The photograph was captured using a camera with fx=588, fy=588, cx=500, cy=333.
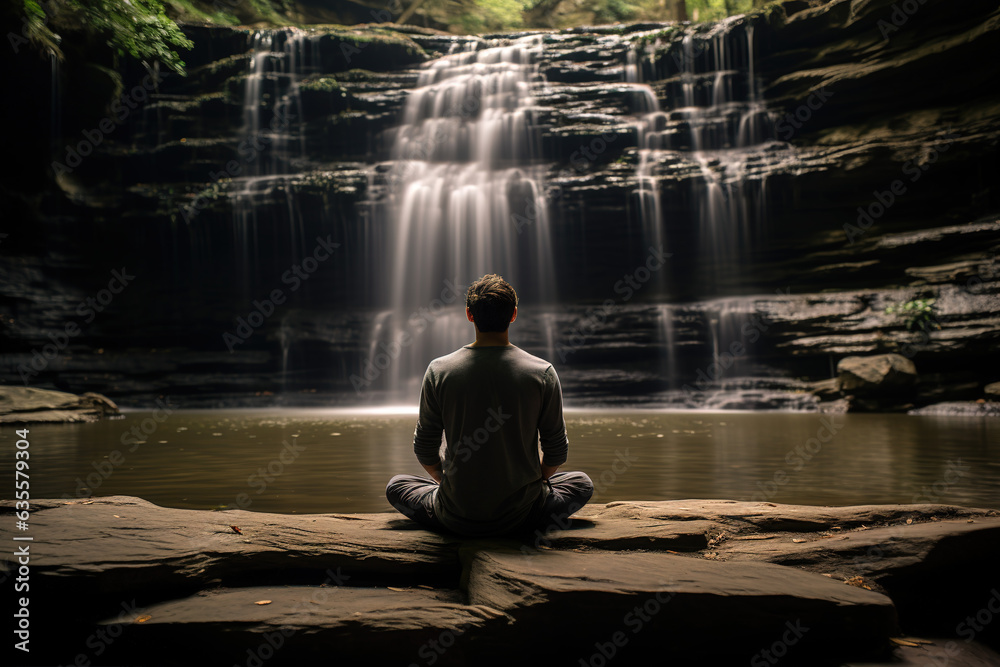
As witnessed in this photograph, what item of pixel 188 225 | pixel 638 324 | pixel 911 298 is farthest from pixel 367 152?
pixel 911 298

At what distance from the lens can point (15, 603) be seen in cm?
215

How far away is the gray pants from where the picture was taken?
2826 mm

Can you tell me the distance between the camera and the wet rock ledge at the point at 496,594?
2.04 metres

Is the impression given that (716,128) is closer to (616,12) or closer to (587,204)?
(587,204)

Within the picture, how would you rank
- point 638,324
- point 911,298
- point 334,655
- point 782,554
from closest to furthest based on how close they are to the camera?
point 334,655 → point 782,554 → point 911,298 → point 638,324

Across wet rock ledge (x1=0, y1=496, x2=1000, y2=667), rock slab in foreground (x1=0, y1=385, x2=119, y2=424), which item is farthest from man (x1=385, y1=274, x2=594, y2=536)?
rock slab in foreground (x1=0, y1=385, x2=119, y2=424)

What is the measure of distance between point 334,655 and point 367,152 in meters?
21.4

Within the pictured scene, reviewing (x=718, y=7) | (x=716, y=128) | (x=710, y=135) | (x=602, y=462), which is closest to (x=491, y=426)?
(x=602, y=462)

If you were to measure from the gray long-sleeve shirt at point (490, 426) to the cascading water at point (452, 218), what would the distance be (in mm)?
16402

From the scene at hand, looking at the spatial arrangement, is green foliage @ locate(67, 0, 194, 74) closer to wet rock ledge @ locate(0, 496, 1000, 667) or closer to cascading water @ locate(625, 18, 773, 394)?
cascading water @ locate(625, 18, 773, 394)

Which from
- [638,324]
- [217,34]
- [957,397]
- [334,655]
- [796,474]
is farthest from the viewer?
[217,34]

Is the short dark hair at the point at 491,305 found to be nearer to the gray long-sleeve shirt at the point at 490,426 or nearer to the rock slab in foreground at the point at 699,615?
the gray long-sleeve shirt at the point at 490,426

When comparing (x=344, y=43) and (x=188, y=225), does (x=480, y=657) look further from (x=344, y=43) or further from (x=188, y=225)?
(x=344, y=43)

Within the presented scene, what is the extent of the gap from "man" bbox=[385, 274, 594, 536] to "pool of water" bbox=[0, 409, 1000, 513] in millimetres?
2135
